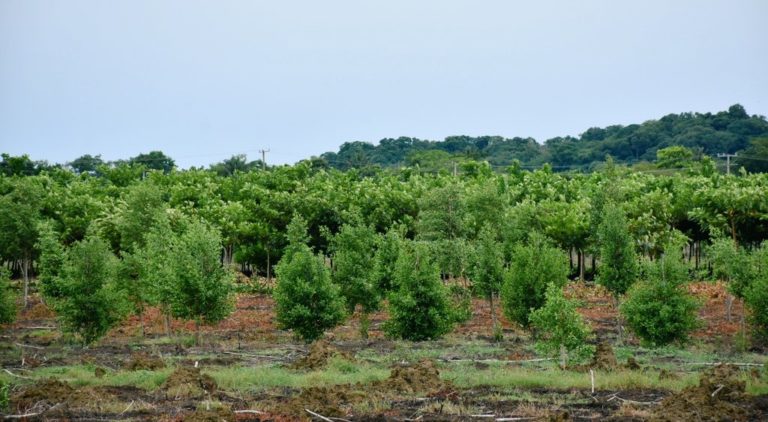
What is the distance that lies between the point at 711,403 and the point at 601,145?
118 m

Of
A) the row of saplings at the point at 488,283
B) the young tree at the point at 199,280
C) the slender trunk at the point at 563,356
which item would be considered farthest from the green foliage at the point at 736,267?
the young tree at the point at 199,280

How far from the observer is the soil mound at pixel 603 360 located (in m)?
26.1

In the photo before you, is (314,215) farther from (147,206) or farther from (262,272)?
(147,206)

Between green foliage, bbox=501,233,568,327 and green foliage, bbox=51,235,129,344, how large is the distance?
1526 centimetres

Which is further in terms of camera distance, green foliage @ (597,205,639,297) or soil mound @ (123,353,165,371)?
green foliage @ (597,205,639,297)

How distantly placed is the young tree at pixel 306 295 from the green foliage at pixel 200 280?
2130 millimetres

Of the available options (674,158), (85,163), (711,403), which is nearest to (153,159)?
(85,163)

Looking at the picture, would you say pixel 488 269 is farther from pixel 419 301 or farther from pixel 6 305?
pixel 6 305

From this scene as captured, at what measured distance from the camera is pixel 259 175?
71.9m

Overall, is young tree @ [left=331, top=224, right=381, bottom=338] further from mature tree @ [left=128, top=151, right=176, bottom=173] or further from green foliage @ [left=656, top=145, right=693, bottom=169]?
mature tree @ [left=128, top=151, right=176, bottom=173]

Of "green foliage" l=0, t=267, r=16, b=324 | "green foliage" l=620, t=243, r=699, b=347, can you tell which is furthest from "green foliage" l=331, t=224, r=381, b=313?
"green foliage" l=0, t=267, r=16, b=324

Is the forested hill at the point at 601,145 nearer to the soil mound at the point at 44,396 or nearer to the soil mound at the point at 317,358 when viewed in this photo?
the soil mound at the point at 317,358

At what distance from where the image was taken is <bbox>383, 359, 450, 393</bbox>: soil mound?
23.3 m

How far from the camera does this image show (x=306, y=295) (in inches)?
1362
